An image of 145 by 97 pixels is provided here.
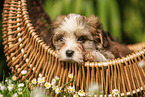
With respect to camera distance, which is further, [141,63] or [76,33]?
[76,33]

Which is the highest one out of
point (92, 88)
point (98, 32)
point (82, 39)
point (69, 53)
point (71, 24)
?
point (71, 24)

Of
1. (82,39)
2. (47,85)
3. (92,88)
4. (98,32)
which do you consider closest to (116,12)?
(98,32)

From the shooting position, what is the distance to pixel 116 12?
5438 mm

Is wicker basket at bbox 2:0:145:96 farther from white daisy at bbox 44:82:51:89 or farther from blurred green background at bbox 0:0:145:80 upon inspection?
blurred green background at bbox 0:0:145:80

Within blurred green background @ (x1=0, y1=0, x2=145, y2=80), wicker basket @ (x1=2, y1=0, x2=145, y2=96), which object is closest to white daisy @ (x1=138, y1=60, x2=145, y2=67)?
wicker basket @ (x1=2, y1=0, x2=145, y2=96)

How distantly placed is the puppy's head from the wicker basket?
27cm

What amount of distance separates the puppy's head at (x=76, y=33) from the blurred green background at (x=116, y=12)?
229 cm

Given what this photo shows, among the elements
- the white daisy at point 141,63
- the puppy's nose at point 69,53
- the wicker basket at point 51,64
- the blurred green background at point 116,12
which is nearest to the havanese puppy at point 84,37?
the puppy's nose at point 69,53

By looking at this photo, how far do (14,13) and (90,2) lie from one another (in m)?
3.03

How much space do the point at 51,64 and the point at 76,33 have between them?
1.97 ft

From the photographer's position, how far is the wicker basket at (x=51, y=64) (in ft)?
7.41

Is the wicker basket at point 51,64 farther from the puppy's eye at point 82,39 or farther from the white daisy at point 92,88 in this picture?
the puppy's eye at point 82,39

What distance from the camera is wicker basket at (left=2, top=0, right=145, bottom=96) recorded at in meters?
2.26

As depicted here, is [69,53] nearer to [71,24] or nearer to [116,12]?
[71,24]
